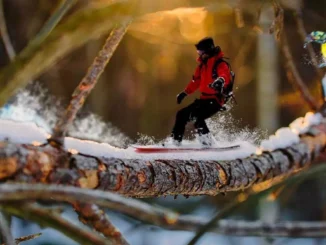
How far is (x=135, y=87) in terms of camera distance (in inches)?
63.2

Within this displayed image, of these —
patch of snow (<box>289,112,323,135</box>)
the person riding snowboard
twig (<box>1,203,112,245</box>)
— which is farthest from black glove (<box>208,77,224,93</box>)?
twig (<box>1,203,112,245</box>)

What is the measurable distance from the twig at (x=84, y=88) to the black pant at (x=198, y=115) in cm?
16

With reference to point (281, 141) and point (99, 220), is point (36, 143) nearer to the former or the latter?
point (99, 220)

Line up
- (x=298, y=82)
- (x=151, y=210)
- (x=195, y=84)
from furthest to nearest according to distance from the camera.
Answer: (x=298, y=82), (x=195, y=84), (x=151, y=210)

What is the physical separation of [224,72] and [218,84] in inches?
0.5

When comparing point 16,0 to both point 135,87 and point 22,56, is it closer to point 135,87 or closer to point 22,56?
point 135,87

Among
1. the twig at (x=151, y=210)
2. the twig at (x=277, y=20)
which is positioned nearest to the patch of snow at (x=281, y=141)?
the twig at (x=277, y=20)

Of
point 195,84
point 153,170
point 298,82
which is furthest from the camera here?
point 298,82

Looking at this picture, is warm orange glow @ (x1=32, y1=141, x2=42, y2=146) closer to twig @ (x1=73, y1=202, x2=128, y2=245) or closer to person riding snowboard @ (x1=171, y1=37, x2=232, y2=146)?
twig @ (x1=73, y1=202, x2=128, y2=245)

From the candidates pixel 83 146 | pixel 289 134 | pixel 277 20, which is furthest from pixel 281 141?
pixel 83 146

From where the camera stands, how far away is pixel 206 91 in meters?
0.47

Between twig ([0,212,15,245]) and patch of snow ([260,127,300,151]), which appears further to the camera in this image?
patch of snow ([260,127,300,151])

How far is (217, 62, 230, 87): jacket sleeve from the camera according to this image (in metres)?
0.47

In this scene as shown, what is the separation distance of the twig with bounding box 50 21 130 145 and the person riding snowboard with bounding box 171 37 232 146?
154 millimetres
